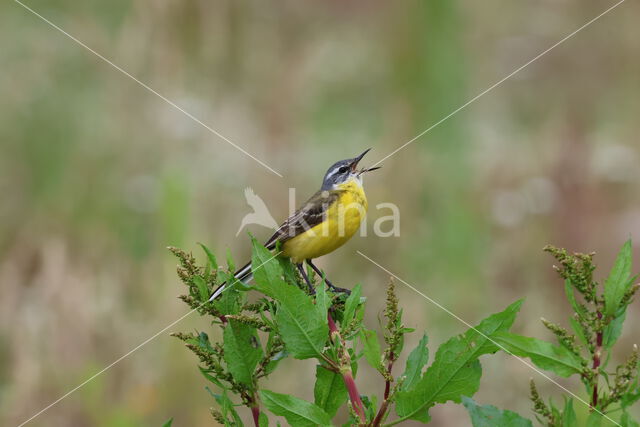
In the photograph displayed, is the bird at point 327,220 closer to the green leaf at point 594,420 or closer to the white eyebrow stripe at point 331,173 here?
the white eyebrow stripe at point 331,173

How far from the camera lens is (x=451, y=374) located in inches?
59.6

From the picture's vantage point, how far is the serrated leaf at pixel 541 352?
1.46 meters

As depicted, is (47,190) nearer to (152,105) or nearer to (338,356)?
(152,105)

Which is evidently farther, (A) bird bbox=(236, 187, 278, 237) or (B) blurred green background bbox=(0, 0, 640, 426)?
(B) blurred green background bbox=(0, 0, 640, 426)

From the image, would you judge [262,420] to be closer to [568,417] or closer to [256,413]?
[256,413]

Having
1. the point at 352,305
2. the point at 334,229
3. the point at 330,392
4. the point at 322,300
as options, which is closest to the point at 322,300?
the point at 322,300

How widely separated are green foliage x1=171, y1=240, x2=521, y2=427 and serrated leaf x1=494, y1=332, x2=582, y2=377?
1.3 inches

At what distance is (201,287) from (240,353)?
0.17 m

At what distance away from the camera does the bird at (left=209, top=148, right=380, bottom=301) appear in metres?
3.01

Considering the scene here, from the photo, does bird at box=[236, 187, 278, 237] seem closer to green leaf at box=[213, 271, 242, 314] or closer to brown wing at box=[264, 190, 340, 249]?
brown wing at box=[264, 190, 340, 249]

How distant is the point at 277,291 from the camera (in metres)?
1.58

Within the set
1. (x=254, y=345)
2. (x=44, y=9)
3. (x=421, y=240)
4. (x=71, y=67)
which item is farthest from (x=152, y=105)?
(x=254, y=345)

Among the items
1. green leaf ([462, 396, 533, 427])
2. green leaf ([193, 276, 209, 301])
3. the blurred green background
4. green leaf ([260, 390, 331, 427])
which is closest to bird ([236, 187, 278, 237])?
the blurred green background

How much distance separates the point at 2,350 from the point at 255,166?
1.87 metres
